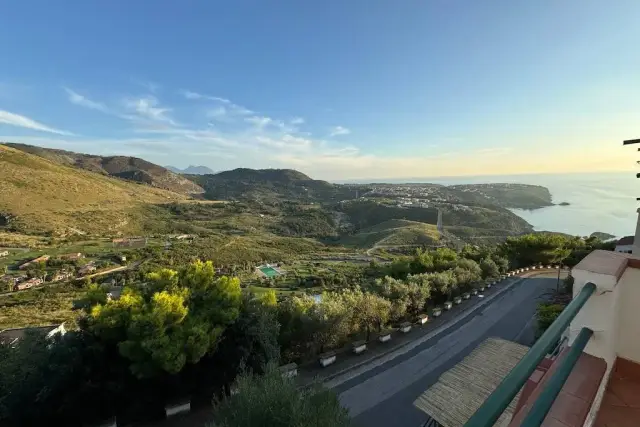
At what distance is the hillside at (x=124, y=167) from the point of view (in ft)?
525

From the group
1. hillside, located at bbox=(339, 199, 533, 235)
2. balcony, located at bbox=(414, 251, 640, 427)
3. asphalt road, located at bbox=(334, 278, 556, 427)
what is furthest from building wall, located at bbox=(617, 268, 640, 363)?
hillside, located at bbox=(339, 199, 533, 235)

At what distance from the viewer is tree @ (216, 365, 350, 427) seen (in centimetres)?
421

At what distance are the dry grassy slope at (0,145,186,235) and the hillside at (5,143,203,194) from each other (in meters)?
62.9

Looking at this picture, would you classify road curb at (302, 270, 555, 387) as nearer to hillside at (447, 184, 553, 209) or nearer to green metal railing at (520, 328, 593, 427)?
green metal railing at (520, 328, 593, 427)

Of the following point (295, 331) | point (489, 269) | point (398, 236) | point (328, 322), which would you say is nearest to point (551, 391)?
point (328, 322)

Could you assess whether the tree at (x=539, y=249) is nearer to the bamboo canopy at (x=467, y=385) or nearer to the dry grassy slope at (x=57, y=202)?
the bamboo canopy at (x=467, y=385)

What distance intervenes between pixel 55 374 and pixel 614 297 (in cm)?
965

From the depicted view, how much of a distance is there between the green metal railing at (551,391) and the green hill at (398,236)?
246 ft

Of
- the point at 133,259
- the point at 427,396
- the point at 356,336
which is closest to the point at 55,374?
the point at 427,396

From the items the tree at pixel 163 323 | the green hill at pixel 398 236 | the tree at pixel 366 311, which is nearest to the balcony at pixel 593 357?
the tree at pixel 163 323

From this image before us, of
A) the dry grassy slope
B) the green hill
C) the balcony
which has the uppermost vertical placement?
the balcony

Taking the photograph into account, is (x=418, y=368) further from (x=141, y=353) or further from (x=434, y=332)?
(x=141, y=353)

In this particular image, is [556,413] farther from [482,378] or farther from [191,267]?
[191,267]

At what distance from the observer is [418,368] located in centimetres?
1043
